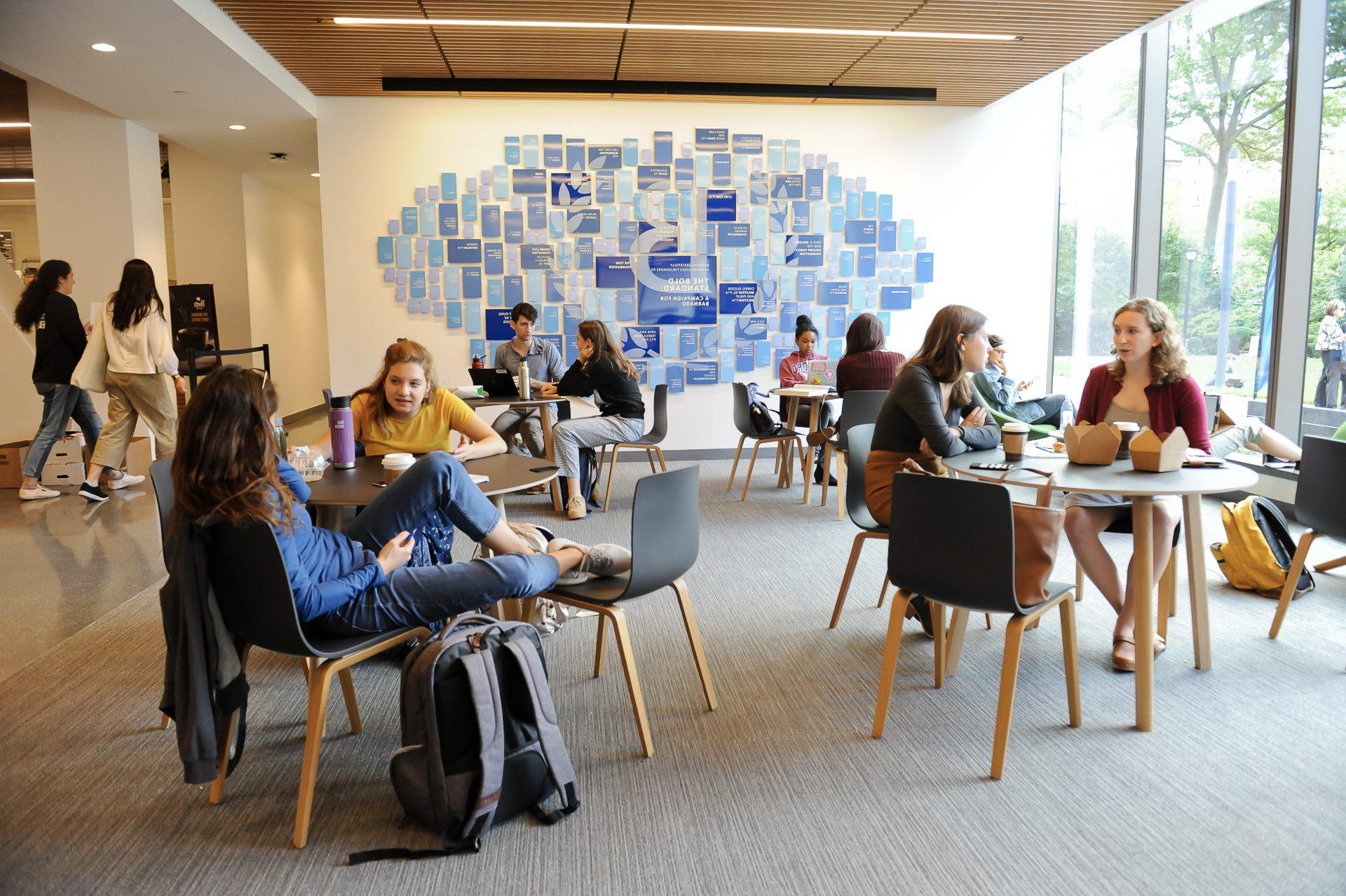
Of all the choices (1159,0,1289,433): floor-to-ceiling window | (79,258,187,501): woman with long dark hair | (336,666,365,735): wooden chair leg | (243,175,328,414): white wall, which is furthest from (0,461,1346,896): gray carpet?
(243,175,328,414): white wall

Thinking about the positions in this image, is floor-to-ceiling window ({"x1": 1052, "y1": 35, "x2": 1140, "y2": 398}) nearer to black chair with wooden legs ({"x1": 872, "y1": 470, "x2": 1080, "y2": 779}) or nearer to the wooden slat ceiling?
the wooden slat ceiling

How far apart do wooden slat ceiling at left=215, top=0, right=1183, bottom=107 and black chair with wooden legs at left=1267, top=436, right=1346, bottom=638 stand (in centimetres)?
366

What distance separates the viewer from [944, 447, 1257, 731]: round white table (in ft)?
9.46

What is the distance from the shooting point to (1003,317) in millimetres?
8656

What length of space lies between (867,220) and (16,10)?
20.1 feet

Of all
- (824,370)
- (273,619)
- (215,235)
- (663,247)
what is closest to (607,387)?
(824,370)

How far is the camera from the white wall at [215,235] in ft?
32.4

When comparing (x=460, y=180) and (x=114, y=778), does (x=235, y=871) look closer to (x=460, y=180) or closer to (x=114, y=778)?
(x=114, y=778)

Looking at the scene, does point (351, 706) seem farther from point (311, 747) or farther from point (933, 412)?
point (933, 412)

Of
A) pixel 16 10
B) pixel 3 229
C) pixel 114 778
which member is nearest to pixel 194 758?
pixel 114 778

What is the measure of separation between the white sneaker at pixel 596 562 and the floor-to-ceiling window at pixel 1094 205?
19.8ft

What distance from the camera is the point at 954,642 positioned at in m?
3.30

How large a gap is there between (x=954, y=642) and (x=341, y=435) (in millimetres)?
2268

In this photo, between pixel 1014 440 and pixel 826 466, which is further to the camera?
pixel 826 466
